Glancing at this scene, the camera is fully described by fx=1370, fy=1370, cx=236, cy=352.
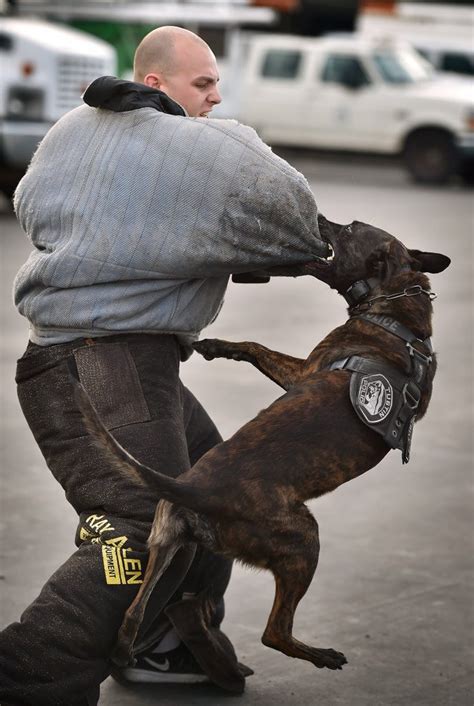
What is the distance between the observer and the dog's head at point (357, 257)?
3779 millimetres

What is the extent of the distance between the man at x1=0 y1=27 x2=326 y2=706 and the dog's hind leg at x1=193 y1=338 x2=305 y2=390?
0.41 ft

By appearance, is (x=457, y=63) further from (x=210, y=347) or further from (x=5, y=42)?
(x=210, y=347)

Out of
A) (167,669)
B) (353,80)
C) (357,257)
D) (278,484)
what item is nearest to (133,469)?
(278,484)

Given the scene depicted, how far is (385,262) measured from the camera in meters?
3.79

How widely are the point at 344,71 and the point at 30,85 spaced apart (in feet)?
25.8

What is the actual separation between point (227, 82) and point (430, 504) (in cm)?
1467

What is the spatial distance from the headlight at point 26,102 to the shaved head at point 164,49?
1037 centimetres

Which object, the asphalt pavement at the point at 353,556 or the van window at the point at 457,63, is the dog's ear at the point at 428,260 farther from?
the van window at the point at 457,63

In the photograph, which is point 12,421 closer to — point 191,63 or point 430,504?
point 430,504

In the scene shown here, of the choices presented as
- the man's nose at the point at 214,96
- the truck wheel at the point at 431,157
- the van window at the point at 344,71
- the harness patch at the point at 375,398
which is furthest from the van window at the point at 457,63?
the harness patch at the point at 375,398

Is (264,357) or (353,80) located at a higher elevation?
(353,80)

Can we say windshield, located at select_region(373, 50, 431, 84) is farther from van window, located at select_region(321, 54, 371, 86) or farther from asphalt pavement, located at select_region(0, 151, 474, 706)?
asphalt pavement, located at select_region(0, 151, 474, 706)

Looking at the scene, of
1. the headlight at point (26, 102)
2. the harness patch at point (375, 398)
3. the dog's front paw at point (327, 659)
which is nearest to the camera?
the harness patch at point (375, 398)

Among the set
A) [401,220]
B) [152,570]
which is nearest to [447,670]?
[152,570]
